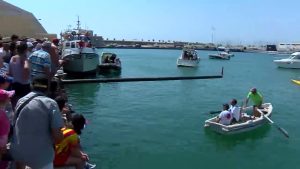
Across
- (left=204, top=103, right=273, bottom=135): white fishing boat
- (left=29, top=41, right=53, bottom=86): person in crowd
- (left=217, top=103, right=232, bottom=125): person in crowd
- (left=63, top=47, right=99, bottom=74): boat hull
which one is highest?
(left=29, top=41, right=53, bottom=86): person in crowd

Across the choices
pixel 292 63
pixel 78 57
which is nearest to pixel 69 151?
pixel 78 57

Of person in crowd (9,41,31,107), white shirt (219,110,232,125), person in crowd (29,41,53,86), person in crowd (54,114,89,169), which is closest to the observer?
person in crowd (54,114,89,169)

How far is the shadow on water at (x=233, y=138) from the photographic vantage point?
1747 centimetres

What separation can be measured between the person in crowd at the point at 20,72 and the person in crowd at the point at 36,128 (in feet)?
10.9

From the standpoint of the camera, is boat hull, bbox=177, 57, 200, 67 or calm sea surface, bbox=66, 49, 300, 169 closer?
calm sea surface, bbox=66, 49, 300, 169

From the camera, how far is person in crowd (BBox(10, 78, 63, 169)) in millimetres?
5809

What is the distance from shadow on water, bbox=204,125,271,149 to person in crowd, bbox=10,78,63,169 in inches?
471

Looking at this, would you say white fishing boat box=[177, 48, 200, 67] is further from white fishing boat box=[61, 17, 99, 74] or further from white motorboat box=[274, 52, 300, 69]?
white fishing boat box=[61, 17, 99, 74]

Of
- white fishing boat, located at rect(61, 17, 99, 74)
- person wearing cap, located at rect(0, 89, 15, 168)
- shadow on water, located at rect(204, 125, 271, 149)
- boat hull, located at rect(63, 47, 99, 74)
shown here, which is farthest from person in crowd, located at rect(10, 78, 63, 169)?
boat hull, located at rect(63, 47, 99, 74)

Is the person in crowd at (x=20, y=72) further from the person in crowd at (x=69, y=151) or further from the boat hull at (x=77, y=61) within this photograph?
the boat hull at (x=77, y=61)

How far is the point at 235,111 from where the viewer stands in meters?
18.5

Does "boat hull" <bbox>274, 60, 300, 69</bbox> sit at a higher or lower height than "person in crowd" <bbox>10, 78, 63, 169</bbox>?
lower

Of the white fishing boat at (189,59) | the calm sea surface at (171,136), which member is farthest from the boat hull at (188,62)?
the calm sea surface at (171,136)

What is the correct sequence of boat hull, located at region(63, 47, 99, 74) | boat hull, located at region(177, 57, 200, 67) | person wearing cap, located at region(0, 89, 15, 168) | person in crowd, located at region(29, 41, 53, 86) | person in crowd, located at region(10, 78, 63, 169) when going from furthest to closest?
boat hull, located at region(177, 57, 200, 67), boat hull, located at region(63, 47, 99, 74), person in crowd, located at region(29, 41, 53, 86), person wearing cap, located at region(0, 89, 15, 168), person in crowd, located at region(10, 78, 63, 169)
